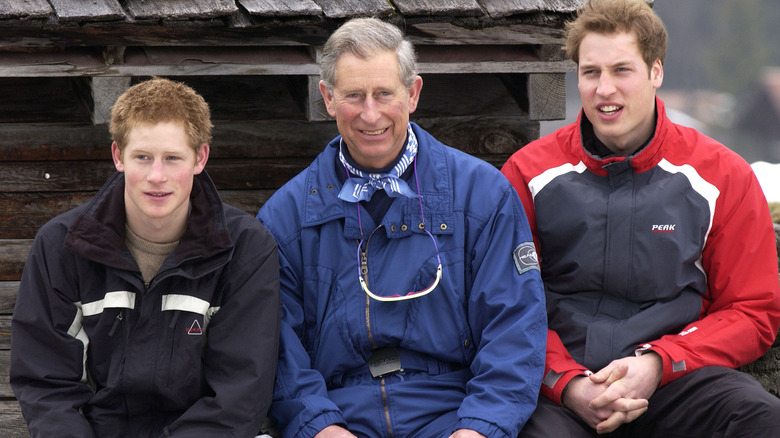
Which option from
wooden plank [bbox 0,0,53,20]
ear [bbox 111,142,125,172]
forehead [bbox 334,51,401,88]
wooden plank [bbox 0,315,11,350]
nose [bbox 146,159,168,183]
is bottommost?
wooden plank [bbox 0,315,11,350]

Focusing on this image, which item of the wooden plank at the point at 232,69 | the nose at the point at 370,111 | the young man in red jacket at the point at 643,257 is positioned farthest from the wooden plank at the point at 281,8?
the young man in red jacket at the point at 643,257

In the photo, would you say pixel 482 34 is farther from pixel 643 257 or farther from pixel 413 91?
pixel 643 257

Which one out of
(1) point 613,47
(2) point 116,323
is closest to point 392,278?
(2) point 116,323

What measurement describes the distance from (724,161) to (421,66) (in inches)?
54.6

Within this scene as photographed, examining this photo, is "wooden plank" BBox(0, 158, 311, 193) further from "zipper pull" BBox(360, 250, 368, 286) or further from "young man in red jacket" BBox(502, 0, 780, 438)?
"young man in red jacket" BBox(502, 0, 780, 438)

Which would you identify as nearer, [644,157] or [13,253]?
[644,157]

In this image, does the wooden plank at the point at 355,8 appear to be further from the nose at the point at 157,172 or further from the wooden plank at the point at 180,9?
the nose at the point at 157,172

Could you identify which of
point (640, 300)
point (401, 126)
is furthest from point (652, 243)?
point (401, 126)

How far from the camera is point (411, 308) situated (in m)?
3.04

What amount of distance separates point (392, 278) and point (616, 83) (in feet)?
3.46

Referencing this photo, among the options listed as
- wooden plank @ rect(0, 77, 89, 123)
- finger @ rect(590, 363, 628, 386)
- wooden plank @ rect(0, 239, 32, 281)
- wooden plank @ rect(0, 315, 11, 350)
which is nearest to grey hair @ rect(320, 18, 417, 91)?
finger @ rect(590, 363, 628, 386)

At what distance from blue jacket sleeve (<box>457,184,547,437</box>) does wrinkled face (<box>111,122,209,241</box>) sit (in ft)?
3.31

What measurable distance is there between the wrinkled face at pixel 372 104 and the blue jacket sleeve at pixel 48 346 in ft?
3.32

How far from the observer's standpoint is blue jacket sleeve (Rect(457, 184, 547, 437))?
113 inches
